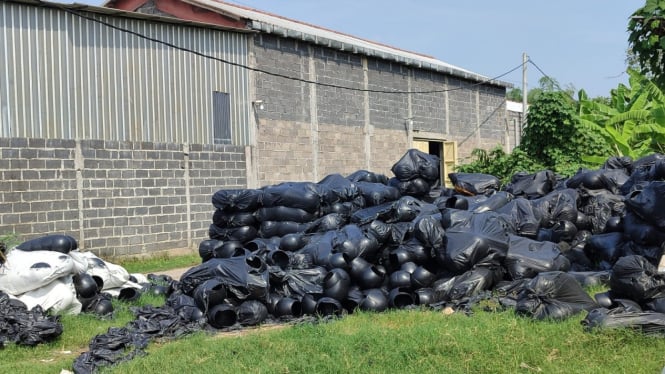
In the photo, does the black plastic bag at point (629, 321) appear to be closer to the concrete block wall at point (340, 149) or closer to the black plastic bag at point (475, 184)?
the black plastic bag at point (475, 184)

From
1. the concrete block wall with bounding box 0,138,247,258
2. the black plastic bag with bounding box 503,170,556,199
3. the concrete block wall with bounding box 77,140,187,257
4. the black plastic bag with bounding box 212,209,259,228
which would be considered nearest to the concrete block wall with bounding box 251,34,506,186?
the concrete block wall with bounding box 0,138,247,258

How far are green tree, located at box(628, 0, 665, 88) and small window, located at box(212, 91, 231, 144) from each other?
918 cm

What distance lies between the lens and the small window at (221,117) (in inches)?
589

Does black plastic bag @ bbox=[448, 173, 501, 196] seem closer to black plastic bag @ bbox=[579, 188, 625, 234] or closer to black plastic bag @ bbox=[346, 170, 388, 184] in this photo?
black plastic bag @ bbox=[346, 170, 388, 184]

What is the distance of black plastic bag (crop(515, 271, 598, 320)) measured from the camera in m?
5.95

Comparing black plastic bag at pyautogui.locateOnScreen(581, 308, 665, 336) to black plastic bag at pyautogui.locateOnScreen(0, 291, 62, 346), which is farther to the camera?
black plastic bag at pyautogui.locateOnScreen(0, 291, 62, 346)

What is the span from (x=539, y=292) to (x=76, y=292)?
541 centimetres

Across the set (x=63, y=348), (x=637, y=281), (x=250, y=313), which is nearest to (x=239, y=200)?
(x=250, y=313)

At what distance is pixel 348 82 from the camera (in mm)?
18000

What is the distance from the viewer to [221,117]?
49.5 feet

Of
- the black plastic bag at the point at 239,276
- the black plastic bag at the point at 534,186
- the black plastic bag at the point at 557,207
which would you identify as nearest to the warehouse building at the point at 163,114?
the black plastic bag at the point at 239,276

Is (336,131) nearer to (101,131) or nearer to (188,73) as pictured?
(188,73)

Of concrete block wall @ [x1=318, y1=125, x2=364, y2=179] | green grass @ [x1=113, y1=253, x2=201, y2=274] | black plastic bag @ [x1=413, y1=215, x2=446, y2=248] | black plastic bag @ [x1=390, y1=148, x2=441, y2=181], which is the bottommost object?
green grass @ [x1=113, y1=253, x2=201, y2=274]

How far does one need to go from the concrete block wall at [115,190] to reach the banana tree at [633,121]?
9.73 m
